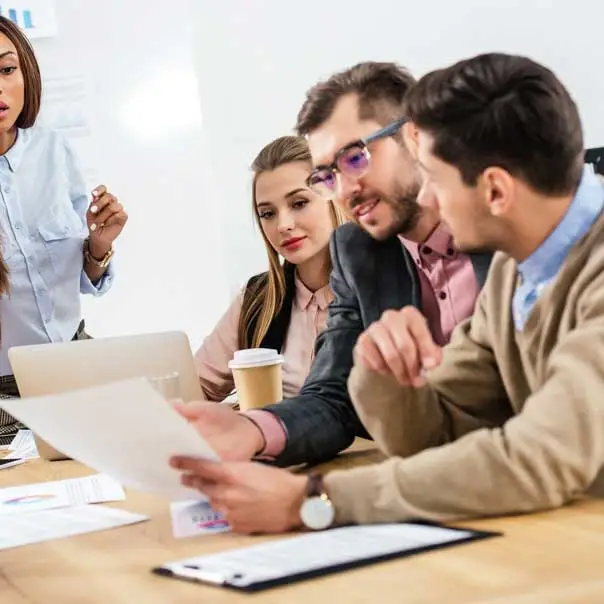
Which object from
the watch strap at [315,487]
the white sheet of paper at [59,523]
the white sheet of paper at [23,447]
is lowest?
the white sheet of paper at [23,447]

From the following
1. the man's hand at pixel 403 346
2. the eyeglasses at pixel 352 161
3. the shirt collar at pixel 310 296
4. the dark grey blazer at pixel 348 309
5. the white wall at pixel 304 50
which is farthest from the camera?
the white wall at pixel 304 50

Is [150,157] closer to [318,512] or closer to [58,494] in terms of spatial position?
[58,494]

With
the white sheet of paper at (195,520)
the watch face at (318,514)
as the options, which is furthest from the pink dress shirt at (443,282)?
the watch face at (318,514)

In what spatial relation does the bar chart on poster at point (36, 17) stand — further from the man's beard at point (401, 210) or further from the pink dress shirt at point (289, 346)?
the man's beard at point (401, 210)

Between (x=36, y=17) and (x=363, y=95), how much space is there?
2407mm

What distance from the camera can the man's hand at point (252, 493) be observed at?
1121 millimetres

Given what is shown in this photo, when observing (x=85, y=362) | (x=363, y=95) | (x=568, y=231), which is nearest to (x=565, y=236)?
(x=568, y=231)

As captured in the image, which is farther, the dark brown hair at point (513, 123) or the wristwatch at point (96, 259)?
the wristwatch at point (96, 259)

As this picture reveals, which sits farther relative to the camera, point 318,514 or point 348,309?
point 348,309

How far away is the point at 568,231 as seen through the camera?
4.09 ft

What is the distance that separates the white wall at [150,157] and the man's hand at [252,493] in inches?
116

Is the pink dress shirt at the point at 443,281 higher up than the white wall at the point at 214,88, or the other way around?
the white wall at the point at 214,88

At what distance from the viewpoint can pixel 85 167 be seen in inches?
158

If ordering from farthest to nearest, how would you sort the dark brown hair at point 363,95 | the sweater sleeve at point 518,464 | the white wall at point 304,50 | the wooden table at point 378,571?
the white wall at point 304,50 → the dark brown hair at point 363,95 → the sweater sleeve at point 518,464 → the wooden table at point 378,571
